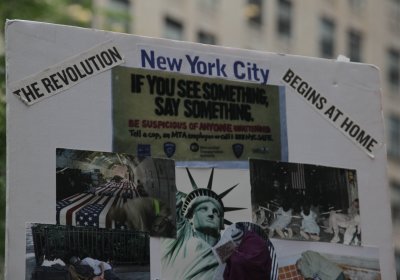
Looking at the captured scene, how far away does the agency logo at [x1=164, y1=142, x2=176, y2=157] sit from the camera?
3865mm

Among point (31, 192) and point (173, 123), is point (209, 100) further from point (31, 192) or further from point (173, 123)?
point (31, 192)

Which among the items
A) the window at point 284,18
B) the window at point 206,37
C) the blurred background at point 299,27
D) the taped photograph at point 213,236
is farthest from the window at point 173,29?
the taped photograph at point 213,236

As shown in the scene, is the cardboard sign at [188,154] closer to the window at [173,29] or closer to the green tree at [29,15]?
the green tree at [29,15]

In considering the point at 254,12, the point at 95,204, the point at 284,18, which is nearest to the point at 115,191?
the point at 95,204

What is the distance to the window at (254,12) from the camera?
34188 millimetres

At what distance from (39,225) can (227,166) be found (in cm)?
89

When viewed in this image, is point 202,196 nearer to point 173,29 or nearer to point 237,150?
point 237,150

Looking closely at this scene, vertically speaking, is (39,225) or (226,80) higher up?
(226,80)

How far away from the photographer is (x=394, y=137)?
38.5 meters

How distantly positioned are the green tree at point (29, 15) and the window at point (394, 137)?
27856 millimetres

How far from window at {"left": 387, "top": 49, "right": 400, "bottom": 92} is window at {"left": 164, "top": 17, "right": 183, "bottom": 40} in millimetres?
11556

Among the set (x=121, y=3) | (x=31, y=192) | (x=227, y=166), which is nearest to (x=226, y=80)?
(x=227, y=166)

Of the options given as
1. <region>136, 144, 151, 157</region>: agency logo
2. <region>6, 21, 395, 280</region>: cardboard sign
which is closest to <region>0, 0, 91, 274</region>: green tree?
<region>6, 21, 395, 280</region>: cardboard sign

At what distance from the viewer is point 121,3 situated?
97.6ft
